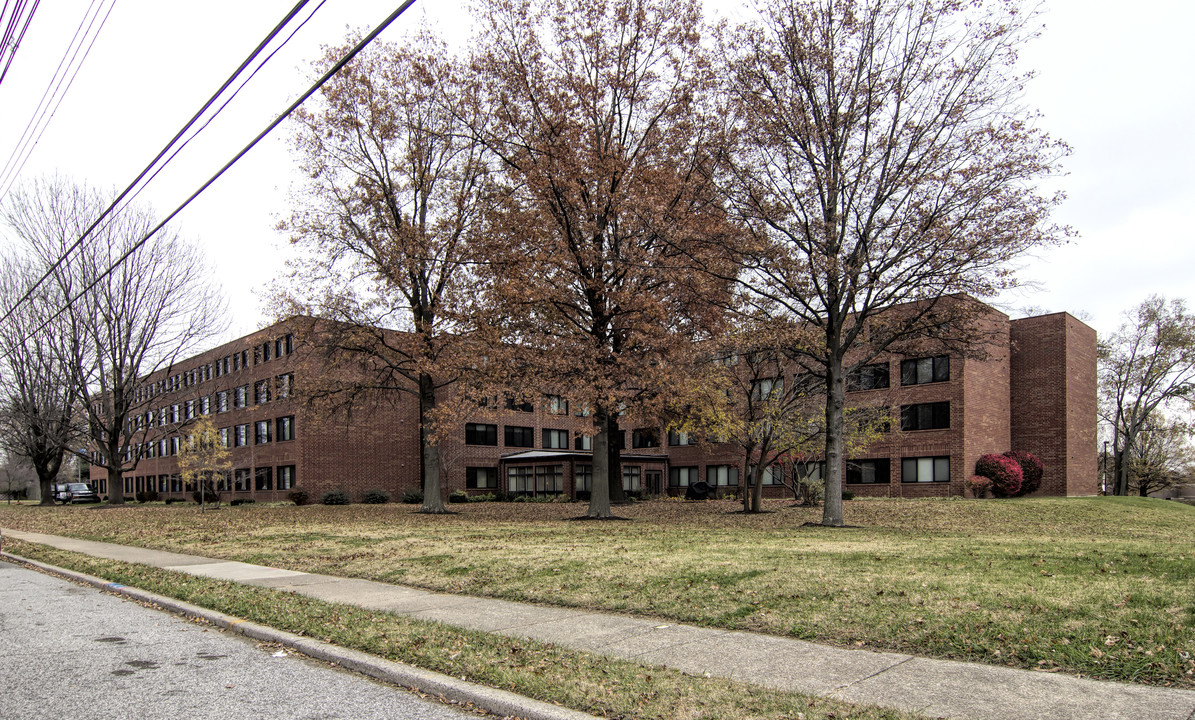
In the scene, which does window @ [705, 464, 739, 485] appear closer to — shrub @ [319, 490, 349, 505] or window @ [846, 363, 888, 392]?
window @ [846, 363, 888, 392]

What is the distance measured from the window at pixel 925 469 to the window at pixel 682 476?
646 inches

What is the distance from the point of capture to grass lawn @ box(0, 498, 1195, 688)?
7.16 m

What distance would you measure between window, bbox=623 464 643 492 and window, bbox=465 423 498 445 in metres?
9.83

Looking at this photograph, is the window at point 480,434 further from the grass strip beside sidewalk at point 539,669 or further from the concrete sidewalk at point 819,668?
the concrete sidewalk at point 819,668

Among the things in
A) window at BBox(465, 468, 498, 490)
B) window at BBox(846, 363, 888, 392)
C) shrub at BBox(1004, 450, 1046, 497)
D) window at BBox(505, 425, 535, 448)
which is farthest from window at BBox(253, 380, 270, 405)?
shrub at BBox(1004, 450, 1046, 497)

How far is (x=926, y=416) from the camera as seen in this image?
44.0 meters

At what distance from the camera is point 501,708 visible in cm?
574

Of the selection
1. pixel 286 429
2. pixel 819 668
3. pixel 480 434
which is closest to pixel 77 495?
pixel 286 429

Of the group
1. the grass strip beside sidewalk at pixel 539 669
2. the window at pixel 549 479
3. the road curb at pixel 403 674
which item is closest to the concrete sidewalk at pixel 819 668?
the grass strip beside sidewalk at pixel 539 669

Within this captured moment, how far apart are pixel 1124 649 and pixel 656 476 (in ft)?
176

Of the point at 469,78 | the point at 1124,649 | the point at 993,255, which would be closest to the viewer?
the point at 1124,649

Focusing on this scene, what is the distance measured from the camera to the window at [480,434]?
57.0m

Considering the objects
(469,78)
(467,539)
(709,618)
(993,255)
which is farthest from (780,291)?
(709,618)

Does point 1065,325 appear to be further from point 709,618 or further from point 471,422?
point 709,618
